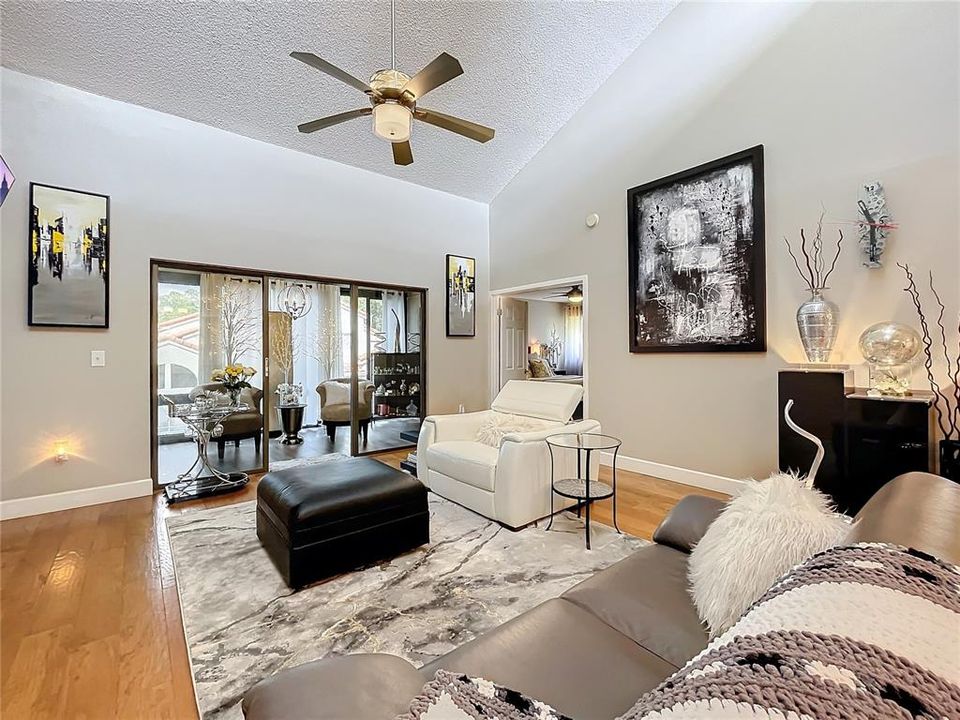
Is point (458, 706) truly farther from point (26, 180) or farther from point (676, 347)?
point (26, 180)

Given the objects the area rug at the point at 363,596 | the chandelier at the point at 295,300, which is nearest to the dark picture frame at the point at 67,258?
the chandelier at the point at 295,300

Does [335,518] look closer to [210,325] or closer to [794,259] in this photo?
[210,325]

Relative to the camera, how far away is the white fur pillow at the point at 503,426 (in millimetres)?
3330

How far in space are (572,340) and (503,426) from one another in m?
5.69

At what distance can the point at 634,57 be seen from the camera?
421 cm

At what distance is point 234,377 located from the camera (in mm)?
4133

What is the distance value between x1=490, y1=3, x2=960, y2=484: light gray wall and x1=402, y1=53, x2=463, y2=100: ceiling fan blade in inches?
101

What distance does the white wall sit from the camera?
10.3ft

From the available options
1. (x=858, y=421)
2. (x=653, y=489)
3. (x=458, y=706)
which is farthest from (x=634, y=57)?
(x=458, y=706)

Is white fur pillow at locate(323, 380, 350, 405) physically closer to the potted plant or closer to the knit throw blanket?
the knit throw blanket

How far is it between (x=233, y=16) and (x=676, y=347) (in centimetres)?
430

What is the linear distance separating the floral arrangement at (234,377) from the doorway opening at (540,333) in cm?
292

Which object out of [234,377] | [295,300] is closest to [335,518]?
[234,377]

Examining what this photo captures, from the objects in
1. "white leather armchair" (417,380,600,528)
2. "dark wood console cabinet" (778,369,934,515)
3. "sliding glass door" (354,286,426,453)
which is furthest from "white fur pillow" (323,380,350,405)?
"dark wood console cabinet" (778,369,934,515)
